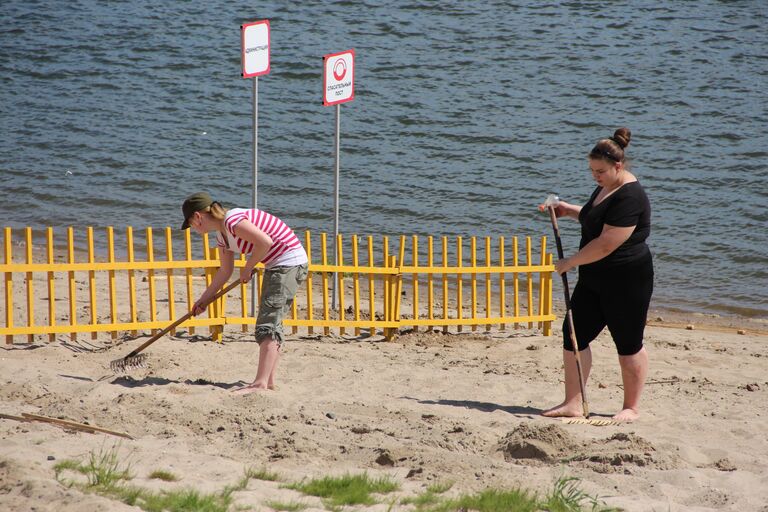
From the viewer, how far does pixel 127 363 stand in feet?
23.2

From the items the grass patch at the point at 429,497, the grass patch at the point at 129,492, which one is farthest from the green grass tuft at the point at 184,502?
the grass patch at the point at 429,497

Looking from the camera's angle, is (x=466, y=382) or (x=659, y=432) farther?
(x=466, y=382)

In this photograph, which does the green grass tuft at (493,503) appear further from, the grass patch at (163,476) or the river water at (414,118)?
the river water at (414,118)

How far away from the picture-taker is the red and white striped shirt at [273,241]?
6.45 metres

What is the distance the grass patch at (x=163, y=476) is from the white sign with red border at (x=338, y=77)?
5.05m

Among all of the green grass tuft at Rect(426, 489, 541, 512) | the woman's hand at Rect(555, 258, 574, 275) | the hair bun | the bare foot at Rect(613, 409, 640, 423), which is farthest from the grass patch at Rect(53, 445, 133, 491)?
the hair bun

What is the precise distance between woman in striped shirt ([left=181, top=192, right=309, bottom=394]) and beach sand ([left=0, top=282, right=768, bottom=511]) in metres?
0.35

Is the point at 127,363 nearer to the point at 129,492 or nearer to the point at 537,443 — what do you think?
the point at 129,492

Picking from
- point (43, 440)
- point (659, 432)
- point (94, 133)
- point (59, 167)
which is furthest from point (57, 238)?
point (659, 432)

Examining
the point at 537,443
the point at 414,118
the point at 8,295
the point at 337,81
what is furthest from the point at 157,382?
the point at 414,118

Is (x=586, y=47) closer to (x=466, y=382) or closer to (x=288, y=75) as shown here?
(x=288, y=75)

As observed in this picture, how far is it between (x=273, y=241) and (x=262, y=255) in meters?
0.13

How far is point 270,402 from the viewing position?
6.27 m

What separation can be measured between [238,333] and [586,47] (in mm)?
14877
